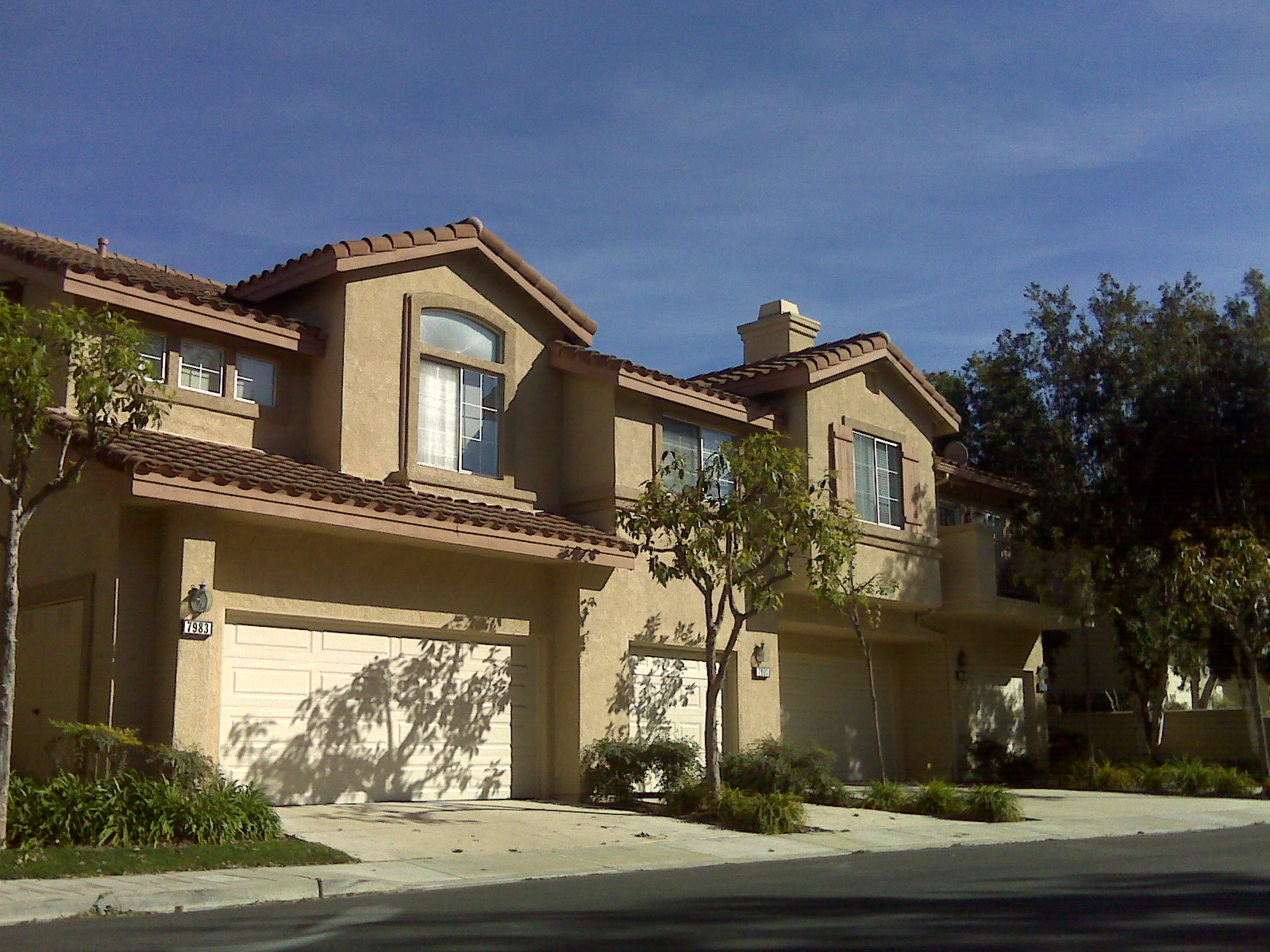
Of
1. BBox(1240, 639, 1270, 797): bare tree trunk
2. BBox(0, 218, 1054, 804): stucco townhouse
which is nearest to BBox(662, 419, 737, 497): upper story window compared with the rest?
BBox(0, 218, 1054, 804): stucco townhouse

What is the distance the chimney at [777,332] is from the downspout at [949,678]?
5706 millimetres

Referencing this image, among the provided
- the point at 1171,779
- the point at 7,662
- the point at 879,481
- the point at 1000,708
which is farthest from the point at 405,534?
the point at 1000,708

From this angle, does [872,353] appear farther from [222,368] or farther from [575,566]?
[222,368]

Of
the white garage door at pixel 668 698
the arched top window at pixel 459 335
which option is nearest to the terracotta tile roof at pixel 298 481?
the white garage door at pixel 668 698

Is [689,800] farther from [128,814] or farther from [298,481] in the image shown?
[128,814]

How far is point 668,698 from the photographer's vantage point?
20359 mm

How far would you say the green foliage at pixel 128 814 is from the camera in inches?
484

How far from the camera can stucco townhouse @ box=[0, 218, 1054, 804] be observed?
14.8 meters

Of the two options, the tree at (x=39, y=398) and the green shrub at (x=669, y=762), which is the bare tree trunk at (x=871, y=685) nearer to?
the green shrub at (x=669, y=762)

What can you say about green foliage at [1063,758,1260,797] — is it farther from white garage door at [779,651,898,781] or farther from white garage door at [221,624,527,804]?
white garage door at [221,624,527,804]

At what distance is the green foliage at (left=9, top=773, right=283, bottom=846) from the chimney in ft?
50.8

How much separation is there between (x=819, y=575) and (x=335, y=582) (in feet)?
20.3

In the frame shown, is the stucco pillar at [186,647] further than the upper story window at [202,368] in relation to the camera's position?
No

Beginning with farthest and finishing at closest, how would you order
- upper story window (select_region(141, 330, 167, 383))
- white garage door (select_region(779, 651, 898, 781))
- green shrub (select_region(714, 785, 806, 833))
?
white garage door (select_region(779, 651, 898, 781)), upper story window (select_region(141, 330, 167, 383)), green shrub (select_region(714, 785, 806, 833))
